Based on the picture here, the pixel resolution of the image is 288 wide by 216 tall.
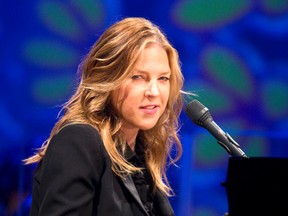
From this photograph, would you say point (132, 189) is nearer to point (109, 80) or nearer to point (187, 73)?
point (109, 80)

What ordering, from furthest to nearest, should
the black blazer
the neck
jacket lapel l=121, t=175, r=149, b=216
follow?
the neck < jacket lapel l=121, t=175, r=149, b=216 < the black blazer

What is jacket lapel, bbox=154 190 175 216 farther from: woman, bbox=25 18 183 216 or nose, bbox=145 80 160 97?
nose, bbox=145 80 160 97

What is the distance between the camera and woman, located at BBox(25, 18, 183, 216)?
3.96 feet

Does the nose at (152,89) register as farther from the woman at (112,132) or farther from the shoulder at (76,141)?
the shoulder at (76,141)

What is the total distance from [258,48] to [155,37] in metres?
1.58

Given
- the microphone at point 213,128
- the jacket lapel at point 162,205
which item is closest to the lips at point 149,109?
the microphone at point 213,128

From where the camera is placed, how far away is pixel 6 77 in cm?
258

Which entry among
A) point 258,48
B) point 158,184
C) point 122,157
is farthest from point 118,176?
point 258,48

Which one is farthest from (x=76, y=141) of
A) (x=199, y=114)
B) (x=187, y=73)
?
(x=187, y=73)

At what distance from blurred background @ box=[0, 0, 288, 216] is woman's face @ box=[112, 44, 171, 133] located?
124 cm

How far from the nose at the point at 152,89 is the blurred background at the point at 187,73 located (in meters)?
1.29

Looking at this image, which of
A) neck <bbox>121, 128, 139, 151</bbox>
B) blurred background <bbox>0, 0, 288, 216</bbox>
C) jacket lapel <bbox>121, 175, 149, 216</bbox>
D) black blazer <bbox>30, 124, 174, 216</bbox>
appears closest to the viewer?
black blazer <bbox>30, 124, 174, 216</bbox>

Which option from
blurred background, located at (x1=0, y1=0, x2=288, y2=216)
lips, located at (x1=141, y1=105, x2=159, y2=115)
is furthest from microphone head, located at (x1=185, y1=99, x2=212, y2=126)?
blurred background, located at (x1=0, y1=0, x2=288, y2=216)

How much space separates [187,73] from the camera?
2.82m
